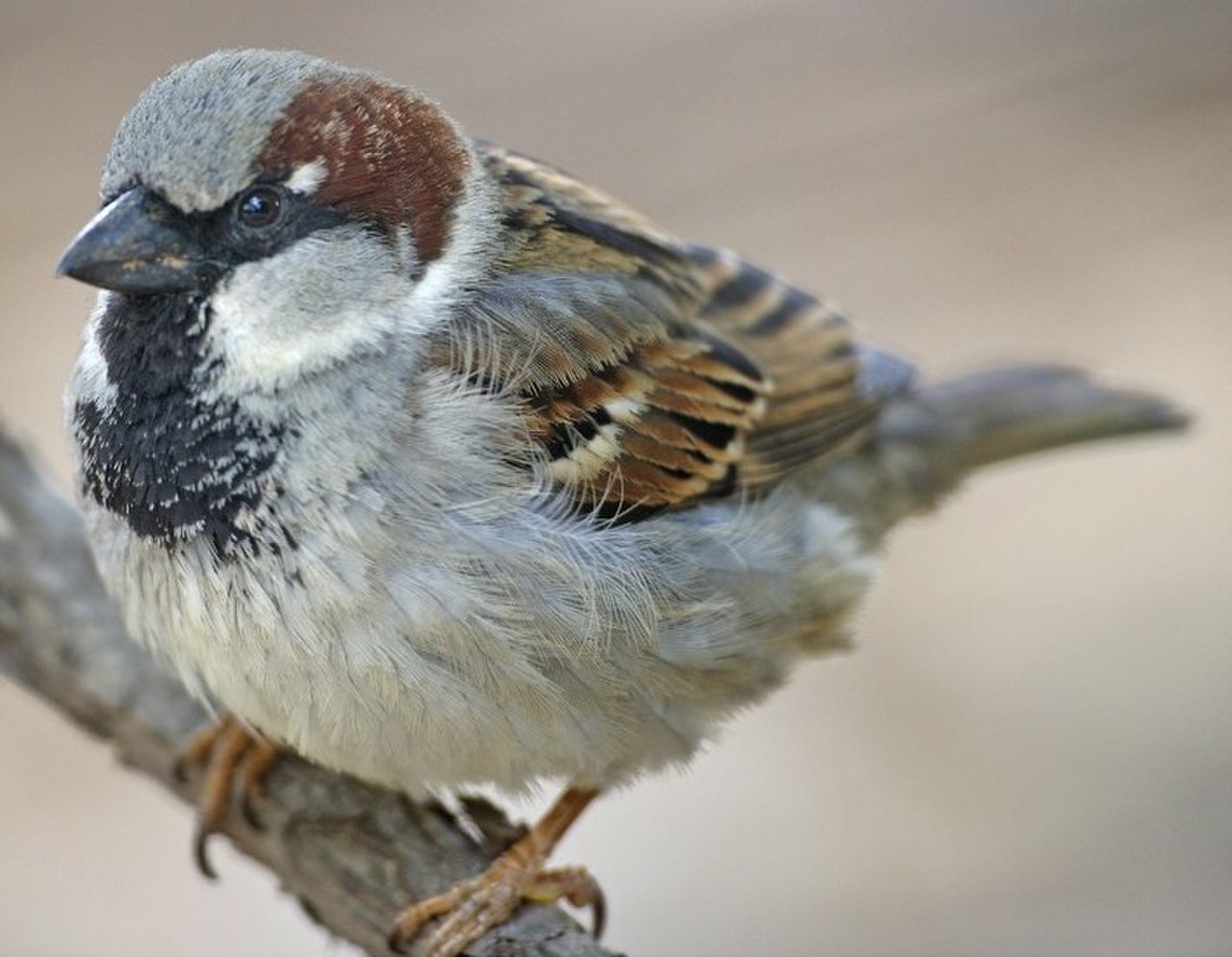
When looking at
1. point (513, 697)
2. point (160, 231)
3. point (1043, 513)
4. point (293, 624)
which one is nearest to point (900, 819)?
point (1043, 513)

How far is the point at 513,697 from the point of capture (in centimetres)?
239

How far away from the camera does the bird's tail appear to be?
3.21 metres

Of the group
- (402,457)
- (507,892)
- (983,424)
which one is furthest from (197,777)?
(983,424)

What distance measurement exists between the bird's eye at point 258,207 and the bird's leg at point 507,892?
101cm

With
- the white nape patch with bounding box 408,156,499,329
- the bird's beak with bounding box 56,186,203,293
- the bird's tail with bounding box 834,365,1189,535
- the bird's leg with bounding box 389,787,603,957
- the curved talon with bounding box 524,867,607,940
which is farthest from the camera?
the bird's tail with bounding box 834,365,1189,535

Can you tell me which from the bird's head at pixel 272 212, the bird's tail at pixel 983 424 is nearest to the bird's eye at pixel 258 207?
the bird's head at pixel 272 212

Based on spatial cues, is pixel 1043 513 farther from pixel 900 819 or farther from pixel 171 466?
pixel 171 466

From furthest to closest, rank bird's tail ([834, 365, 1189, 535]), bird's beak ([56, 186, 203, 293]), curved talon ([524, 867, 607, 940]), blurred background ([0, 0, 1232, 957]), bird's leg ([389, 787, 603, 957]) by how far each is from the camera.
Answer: blurred background ([0, 0, 1232, 957])
bird's tail ([834, 365, 1189, 535])
curved talon ([524, 867, 607, 940])
bird's leg ([389, 787, 603, 957])
bird's beak ([56, 186, 203, 293])

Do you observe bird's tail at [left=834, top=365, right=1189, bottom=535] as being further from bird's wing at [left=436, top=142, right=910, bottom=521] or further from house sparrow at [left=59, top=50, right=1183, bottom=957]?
house sparrow at [left=59, top=50, right=1183, bottom=957]

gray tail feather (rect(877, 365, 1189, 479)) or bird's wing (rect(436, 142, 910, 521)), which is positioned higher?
gray tail feather (rect(877, 365, 1189, 479))

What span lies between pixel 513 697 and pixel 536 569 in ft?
0.59

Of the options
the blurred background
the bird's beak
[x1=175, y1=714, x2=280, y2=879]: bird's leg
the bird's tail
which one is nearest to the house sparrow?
the bird's beak

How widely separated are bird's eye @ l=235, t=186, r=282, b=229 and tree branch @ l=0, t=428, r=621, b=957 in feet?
2.98

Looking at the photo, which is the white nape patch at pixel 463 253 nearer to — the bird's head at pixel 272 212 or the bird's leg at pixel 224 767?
the bird's head at pixel 272 212
